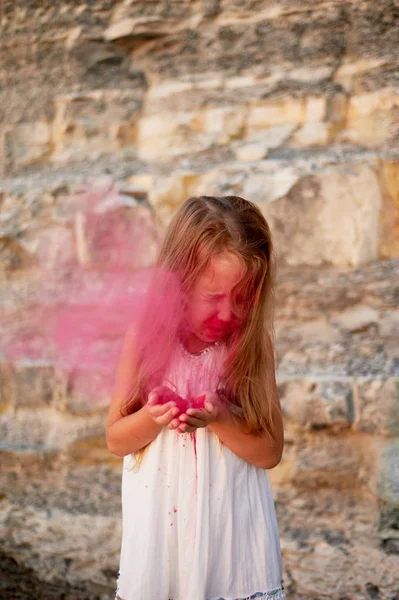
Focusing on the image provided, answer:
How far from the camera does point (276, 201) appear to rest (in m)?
3.08

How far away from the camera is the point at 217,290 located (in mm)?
1775

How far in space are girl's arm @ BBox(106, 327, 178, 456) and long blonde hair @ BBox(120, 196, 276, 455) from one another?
1.3 inches

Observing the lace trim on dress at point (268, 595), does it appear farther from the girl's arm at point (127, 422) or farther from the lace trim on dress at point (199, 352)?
the lace trim on dress at point (199, 352)

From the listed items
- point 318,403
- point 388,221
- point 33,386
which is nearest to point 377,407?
point 318,403

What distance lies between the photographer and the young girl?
1777 mm

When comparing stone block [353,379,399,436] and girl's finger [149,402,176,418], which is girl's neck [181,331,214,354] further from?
stone block [353,379,399,436]

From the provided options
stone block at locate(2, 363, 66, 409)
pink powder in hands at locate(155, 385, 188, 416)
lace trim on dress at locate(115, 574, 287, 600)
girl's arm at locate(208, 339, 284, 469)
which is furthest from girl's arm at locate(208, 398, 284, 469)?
stone block at locate(2, 363, 66, 409)

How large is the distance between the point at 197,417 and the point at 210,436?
0.81 ft

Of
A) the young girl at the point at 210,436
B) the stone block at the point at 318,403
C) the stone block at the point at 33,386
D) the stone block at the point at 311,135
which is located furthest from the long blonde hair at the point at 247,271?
the stone block at the point at 33,386

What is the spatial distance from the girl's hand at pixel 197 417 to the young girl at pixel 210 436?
41 millimetres

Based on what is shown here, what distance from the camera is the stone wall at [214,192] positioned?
2.96 metres

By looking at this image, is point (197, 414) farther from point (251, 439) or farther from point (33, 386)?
point (33, 386)

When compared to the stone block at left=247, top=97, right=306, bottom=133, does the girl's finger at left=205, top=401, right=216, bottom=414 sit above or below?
below

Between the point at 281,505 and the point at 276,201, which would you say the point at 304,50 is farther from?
the point at 281,505
